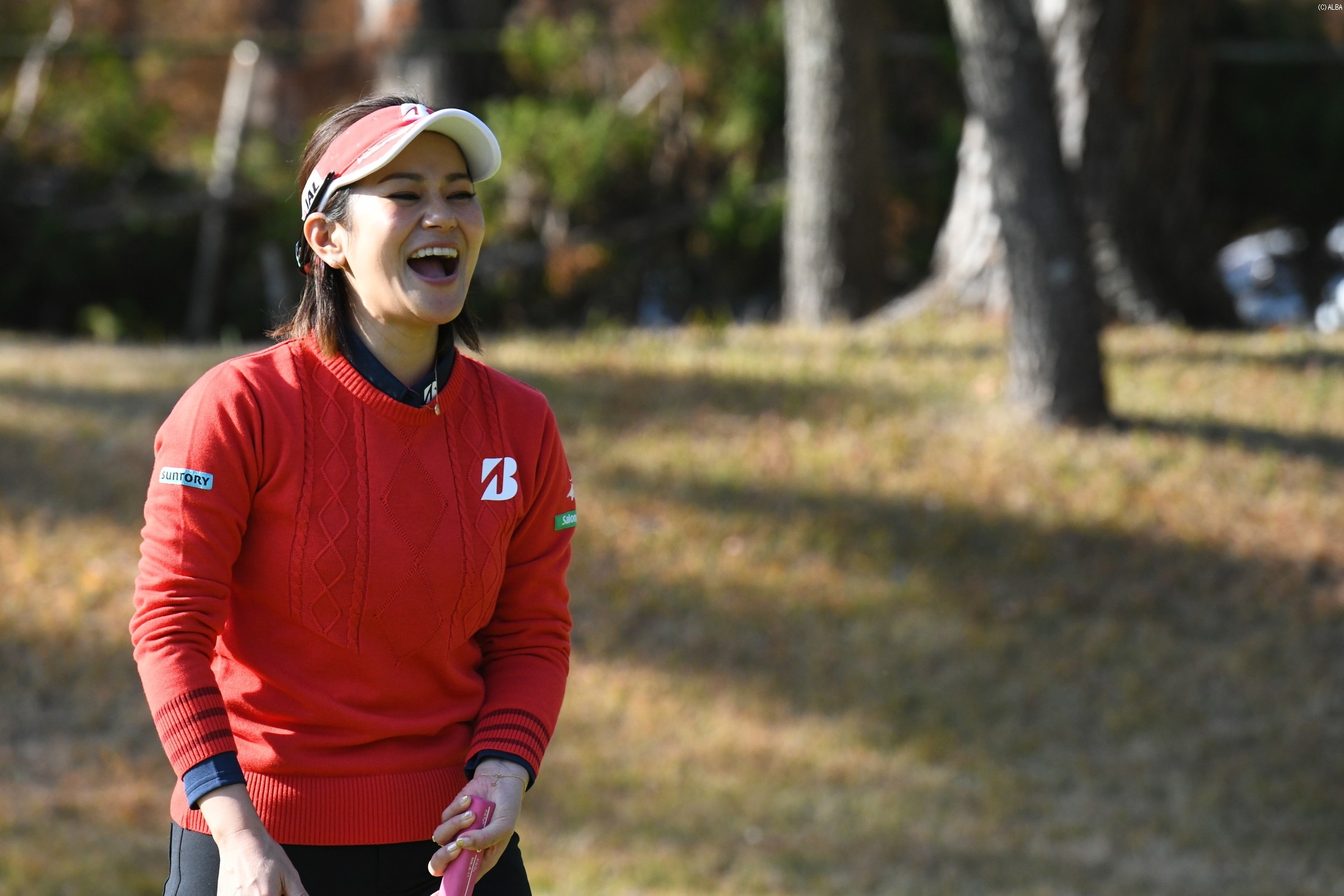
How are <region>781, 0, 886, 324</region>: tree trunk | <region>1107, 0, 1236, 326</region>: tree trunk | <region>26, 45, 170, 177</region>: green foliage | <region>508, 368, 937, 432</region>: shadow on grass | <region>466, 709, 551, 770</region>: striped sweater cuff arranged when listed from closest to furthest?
<region>466, 709, 551, 770</region>: striped sweater cuff < <region>508, 368, 937, 432</region>: shadow on grass < <region>1107, 0, 1236, 326</region>: tree trunk < <region>781, 0, 886, 324</region>: tree trunk < <region>26, 45, 170, 177</region>: green foliage

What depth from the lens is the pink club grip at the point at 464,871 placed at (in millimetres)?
2225

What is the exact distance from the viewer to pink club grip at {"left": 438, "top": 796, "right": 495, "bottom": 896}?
222 cm

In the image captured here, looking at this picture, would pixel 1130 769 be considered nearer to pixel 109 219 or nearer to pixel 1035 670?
pixel 1035 670

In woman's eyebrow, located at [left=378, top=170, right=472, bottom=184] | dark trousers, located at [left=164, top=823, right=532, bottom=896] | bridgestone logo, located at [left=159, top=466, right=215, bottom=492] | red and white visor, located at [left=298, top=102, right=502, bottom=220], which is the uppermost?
red and white visor, located at [left=298, top=102, right=502, bottom=220]

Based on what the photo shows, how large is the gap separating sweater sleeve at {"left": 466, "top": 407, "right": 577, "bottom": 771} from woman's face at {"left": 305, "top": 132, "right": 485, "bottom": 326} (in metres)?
0.36

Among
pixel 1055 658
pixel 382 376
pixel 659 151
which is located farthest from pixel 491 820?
pixel 659 151

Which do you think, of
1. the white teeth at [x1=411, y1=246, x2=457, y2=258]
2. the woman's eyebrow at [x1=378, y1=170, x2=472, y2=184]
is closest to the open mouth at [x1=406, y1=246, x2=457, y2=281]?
the white teeth at [x1=411, y1=246, x2=457, y2=258]

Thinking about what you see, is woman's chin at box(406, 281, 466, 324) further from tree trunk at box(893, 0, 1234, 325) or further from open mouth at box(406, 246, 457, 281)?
tree trunk at box(893, 0, 1234, 325)

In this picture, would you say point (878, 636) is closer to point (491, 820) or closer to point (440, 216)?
point (491, 820)

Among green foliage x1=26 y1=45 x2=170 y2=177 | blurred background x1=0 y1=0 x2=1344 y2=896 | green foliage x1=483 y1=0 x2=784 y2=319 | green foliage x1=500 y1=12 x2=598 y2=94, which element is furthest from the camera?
green foliage x1=26 y1=45 x2=170 y2=177

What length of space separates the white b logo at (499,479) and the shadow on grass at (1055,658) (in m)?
3.49

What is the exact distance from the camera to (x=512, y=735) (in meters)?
2.39

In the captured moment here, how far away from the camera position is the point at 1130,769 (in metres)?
5.80

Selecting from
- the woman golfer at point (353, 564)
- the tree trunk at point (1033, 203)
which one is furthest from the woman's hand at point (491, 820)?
the tree trunk at point (1033, 203)
